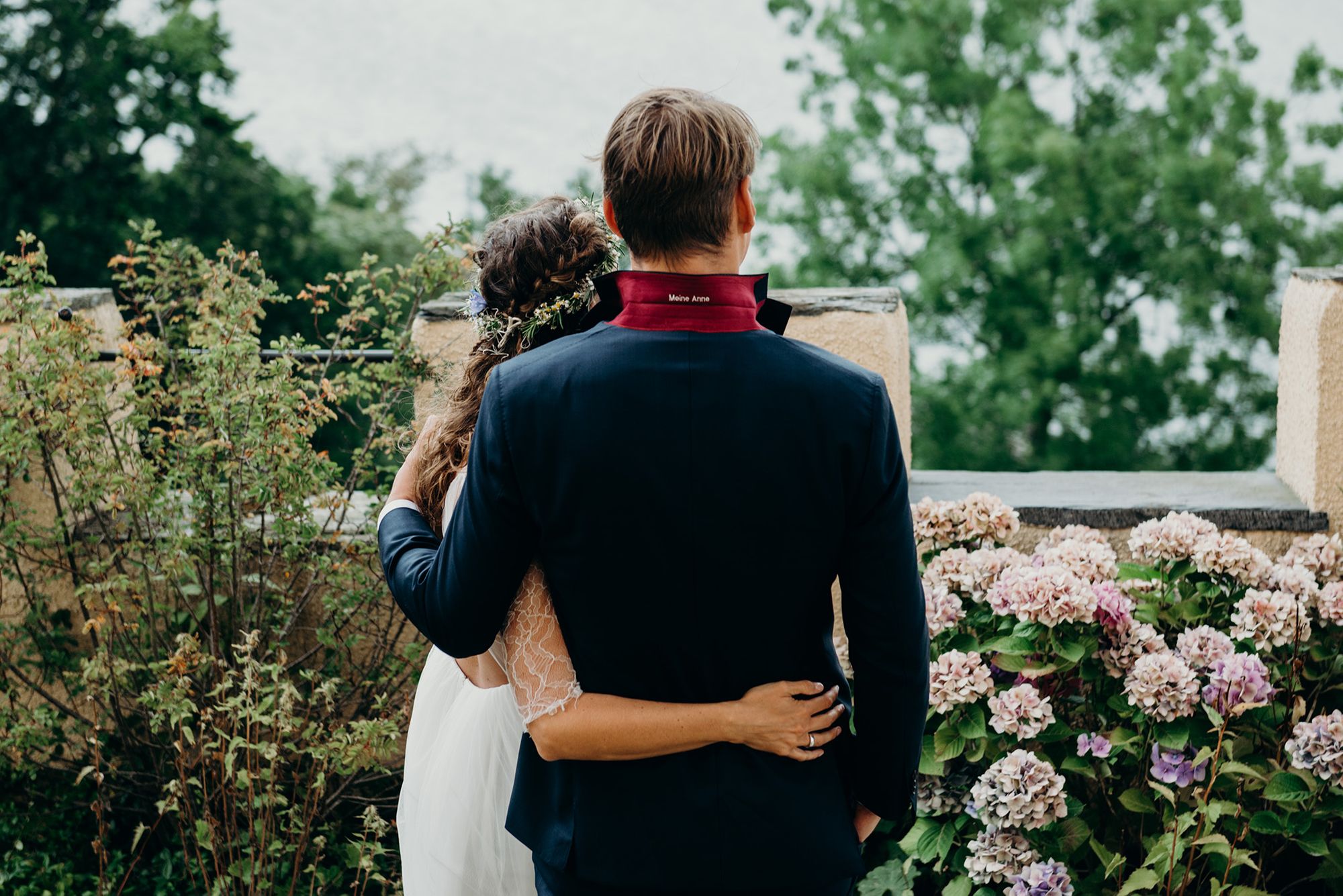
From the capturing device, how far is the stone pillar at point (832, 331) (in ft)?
10.6

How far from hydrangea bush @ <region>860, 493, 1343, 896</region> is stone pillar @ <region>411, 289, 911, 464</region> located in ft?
2.13

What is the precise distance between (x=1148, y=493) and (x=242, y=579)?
262cm

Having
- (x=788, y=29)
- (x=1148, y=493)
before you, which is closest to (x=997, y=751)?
(x=1148, y=493)

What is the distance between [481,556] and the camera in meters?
1.45

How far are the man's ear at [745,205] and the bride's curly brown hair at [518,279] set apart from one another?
0.49 metres

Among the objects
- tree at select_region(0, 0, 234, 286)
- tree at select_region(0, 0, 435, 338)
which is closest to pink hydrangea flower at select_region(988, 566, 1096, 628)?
tree at select_region(0, 0, 435, 338)

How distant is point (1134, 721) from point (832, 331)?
1.30 meters

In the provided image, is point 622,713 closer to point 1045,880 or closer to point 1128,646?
point 1045,880

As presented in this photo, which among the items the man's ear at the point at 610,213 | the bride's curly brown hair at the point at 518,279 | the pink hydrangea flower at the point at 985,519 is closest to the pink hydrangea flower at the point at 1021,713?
the pink hydrangea flower at the point at 985,519

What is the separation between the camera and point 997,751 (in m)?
2.61

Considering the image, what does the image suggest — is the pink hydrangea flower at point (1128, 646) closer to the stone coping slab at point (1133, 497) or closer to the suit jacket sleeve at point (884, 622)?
the stone coping slab at point (1133, 497)

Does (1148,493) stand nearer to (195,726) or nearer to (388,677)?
(388,677)

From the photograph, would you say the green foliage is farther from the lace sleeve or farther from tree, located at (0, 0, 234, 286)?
tree, located at (0, 0, 234, 286)

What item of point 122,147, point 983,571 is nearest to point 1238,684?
point 983,571
